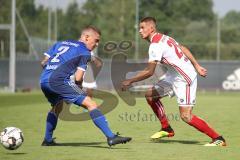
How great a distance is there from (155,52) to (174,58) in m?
0.43

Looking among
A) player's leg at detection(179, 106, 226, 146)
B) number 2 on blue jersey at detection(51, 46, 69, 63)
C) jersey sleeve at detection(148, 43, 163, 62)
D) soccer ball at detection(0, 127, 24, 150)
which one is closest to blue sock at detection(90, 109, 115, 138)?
number 2 on blue jersey at detection(51, 46, 69, 63)

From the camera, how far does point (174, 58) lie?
12430 mm

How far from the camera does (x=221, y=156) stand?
10547mm

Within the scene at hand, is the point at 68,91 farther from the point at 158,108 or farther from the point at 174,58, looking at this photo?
the point at 158,108

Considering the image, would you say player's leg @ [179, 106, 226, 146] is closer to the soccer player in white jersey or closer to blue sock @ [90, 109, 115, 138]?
the soccer player in white jersey

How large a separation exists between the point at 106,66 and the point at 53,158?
35.3 m

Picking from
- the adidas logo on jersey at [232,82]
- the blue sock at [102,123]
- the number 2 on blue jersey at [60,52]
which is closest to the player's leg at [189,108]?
the blue sock at [102,123]

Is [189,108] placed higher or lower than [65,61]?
lower

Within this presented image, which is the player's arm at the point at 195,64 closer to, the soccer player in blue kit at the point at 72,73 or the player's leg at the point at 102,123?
the soccer player in blue kit at the point at 72,73

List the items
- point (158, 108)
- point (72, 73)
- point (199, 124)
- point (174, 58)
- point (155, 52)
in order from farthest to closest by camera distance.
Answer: point (158, 108)
point (174, 58)
point (199, 124)
point (155, 52)
point (72, 73)

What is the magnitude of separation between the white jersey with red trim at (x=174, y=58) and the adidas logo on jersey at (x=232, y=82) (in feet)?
107

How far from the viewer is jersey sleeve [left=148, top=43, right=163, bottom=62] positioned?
12.2 metres

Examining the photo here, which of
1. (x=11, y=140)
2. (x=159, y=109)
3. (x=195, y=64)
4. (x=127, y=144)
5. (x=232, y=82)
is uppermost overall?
(x=195, y=64)

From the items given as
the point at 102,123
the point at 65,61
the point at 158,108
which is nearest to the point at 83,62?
the point at 65,61
